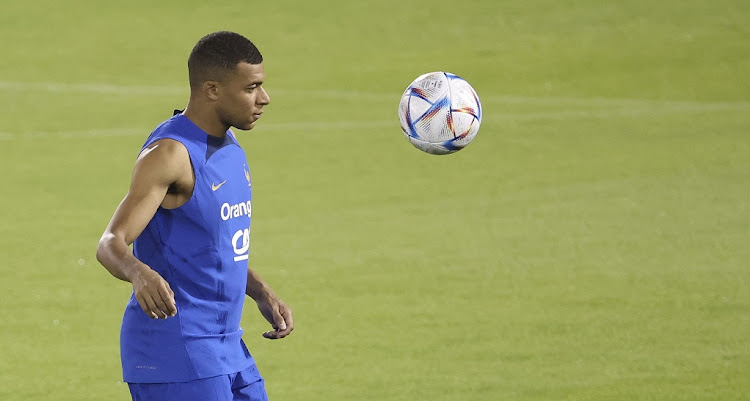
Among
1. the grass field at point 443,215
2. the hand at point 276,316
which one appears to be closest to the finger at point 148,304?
the hand at point 276,316

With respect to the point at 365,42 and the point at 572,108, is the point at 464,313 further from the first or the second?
the point at 365,42

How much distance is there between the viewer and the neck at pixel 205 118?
15.6 ft

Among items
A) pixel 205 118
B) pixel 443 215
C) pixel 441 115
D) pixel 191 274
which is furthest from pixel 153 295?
pixel 443 215

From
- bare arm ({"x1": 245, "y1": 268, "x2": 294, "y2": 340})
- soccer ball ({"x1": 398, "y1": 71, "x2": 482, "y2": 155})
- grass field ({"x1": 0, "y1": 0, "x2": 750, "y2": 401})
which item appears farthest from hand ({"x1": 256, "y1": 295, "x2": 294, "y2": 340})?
grass field ({"x1": 0, "y1": 0, "x2": 750, "y2": 401})

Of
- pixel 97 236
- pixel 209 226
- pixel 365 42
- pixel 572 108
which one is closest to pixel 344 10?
pixel 365 42

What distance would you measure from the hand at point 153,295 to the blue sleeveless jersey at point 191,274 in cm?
42

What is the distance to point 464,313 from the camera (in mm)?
9578


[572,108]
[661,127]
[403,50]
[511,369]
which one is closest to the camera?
[511,369]

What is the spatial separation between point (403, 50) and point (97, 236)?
55.6ft

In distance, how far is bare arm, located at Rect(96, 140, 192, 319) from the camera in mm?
4152

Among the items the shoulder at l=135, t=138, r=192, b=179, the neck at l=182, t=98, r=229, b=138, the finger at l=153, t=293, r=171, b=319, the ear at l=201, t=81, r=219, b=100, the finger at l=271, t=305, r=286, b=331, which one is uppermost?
the ear at l=201, t=81, r=219, b=100

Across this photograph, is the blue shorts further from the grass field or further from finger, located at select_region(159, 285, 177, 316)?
the grass field

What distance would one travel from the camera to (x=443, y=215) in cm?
1323

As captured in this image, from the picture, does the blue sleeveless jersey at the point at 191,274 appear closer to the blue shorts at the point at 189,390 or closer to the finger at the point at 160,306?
→ the blue shorts at the point at 189,390
